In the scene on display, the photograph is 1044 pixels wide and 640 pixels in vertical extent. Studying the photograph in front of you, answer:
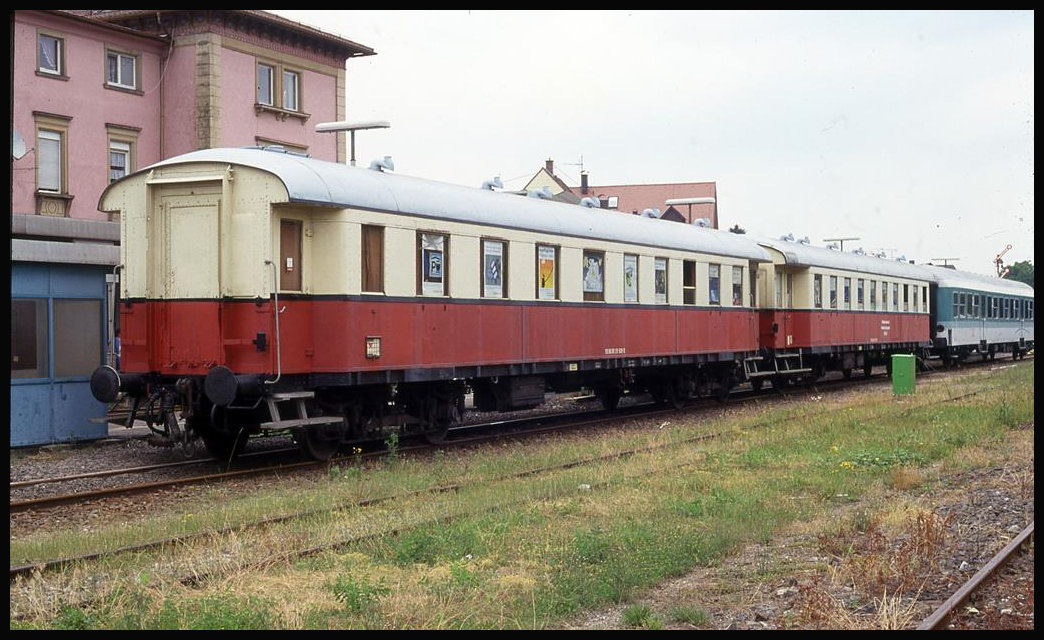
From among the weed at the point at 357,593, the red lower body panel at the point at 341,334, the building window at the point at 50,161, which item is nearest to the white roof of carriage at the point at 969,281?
the red lower body panel at the point at 341,334

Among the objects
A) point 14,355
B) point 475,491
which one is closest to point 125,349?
point 14,355

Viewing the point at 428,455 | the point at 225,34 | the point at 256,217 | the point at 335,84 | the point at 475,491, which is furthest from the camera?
the point at 335,84

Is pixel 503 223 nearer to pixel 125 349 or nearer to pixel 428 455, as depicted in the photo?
pixel 428 455

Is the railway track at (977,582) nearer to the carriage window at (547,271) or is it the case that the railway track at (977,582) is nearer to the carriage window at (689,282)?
the carriage window at (547,271)

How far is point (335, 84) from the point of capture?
4256cm

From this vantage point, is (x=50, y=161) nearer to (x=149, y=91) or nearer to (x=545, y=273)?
(x=149, y=91)

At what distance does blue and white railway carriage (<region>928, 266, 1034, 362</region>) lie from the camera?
3988 cm

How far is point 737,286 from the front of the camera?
2502 cm

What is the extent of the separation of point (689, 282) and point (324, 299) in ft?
34.5

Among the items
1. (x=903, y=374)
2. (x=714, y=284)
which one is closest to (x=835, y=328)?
(x=903, y=374)

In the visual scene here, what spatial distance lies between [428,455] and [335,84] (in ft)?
96.4

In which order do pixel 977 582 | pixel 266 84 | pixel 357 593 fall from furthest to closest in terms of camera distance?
pixel 266 84
pixel 977 582
pixel 357 593

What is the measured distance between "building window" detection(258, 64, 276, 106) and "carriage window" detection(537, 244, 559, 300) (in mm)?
24321
